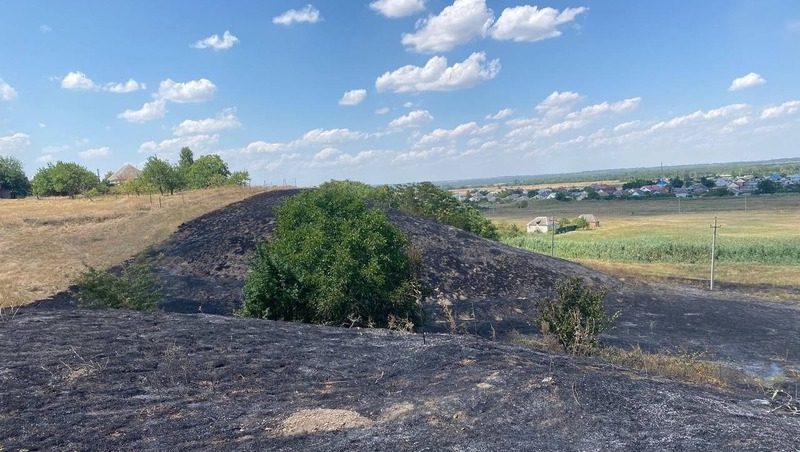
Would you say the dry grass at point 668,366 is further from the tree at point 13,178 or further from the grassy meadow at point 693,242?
the tree at point 13,178

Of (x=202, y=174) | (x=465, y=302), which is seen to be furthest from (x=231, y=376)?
(x=202, y=174)

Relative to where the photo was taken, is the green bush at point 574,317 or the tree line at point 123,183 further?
the tree line at point 123,183

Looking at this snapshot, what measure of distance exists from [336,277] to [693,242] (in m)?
48.2

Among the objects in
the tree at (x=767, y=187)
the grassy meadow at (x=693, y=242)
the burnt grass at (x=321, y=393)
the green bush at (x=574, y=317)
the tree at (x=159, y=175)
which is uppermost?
the tree at (x=159, y=175)

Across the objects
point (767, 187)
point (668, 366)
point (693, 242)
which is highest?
point (668, 366)

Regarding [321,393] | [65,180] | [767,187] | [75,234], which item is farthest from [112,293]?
[767,187]

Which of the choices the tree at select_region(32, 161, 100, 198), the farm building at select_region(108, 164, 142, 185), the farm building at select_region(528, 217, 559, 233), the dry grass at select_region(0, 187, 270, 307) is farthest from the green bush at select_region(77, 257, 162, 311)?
the farm building at select_region(108, 164, 142, 185)

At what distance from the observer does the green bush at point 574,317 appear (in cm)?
1048

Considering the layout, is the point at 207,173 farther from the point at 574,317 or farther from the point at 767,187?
the point at 767,187

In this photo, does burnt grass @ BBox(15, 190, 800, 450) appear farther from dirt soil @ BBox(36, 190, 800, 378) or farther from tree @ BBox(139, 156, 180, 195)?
tree @ BBox(139, 156, 180, 195)

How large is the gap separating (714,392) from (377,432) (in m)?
4.26

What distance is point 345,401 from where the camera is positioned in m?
5.88

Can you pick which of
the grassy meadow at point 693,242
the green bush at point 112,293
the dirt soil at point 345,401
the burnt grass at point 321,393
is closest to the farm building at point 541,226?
the grassy meadow at point 693,242

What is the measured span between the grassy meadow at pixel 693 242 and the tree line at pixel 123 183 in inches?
1217
